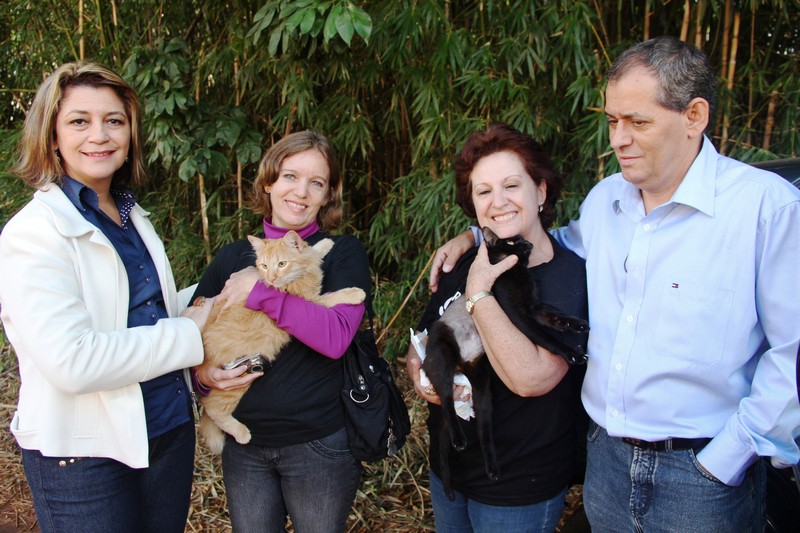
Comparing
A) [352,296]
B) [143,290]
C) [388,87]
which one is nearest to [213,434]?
[143,290]

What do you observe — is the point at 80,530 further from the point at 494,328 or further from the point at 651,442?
the point at 651,442

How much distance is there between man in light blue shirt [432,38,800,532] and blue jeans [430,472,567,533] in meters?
0.22

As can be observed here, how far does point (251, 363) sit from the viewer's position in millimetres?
1717

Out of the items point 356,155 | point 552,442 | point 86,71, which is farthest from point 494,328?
point 356,155

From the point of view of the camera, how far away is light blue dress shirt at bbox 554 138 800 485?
4.11 feet

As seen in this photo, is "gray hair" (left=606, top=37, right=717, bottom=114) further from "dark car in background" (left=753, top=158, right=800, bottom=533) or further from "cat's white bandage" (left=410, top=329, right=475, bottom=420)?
"cat's white bandage" (left=410, top=329, right=475, bottom=420)

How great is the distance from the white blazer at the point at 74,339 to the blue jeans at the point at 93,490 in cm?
4

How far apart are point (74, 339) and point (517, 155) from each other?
128 cm

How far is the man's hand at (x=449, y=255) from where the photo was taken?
1.88 meters

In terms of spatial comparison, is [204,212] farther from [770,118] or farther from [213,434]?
[770,118]

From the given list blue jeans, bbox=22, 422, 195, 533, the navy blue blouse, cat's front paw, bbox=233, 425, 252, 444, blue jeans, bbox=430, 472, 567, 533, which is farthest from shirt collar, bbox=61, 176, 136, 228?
blue jeans, bbox=430, 472, 567, 533

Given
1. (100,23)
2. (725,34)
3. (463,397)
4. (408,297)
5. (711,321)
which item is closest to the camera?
(711,321)

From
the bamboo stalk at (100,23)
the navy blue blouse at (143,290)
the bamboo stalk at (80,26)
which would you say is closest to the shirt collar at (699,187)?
the navy blue blouse at (143,290)

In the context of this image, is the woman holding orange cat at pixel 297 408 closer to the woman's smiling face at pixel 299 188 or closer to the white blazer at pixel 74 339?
the woman's smiling face at pixel 299 188
